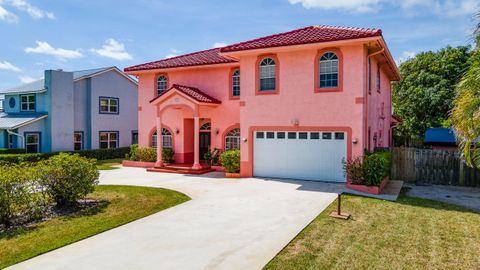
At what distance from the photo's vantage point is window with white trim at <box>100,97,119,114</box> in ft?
93.0

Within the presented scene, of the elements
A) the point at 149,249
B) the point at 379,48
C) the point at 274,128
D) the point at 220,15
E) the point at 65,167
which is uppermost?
the point at 220,15

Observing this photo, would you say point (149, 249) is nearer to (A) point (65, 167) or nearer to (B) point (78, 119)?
(A) point (65, 167)

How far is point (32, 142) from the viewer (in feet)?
81.4

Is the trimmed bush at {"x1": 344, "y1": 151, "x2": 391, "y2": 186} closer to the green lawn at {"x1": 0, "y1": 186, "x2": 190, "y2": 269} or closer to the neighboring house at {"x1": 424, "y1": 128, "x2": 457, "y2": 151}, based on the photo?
the green lawn at {"x1": 0, "y1": 186, "x2": 190, "y2": 269}

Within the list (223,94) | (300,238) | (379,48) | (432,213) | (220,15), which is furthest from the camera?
(223,94)

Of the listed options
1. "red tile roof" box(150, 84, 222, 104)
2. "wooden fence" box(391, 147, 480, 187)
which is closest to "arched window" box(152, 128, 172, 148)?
"red tile roof" box(150, 84, 222, 104)

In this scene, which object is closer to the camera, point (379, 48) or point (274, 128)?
point (379, 48)

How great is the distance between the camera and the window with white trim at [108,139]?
28.5 m

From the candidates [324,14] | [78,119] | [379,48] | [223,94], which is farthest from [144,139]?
[379,48]

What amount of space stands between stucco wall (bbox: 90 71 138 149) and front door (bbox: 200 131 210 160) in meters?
11.2

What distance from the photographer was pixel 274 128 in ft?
52.7

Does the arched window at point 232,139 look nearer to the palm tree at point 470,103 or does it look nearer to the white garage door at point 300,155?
the white garage door at point 300,155

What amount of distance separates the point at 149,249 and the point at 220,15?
11931mm

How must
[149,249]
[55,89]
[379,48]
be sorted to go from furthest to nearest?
[55,89]
[379,48]
[149,249]
